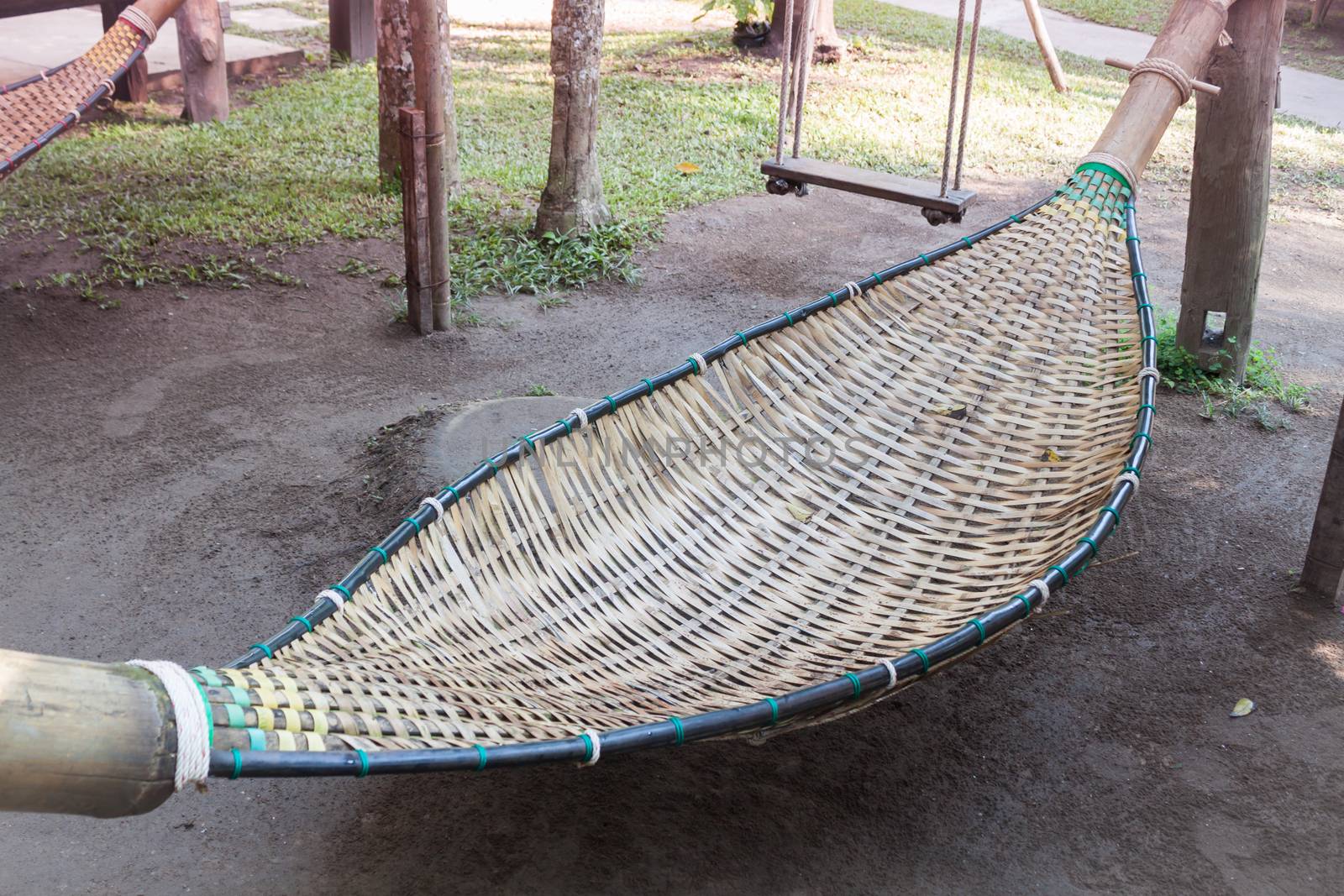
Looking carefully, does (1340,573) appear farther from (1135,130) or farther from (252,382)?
(252,382)

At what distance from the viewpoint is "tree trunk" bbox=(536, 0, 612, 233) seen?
510cm

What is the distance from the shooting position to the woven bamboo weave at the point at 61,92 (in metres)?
4.32

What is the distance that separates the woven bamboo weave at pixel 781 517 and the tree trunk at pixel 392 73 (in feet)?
10.1

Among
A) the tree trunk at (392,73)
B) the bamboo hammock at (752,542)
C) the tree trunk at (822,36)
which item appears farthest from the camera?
the tree trunk at (822,36)

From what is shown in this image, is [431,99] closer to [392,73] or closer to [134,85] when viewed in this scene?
[392,73]

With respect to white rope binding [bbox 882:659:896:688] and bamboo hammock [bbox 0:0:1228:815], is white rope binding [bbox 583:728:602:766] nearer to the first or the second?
bamboo hammock [bbox 0:0:1228:815]

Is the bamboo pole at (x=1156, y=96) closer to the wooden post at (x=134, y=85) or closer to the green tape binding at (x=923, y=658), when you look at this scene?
the green tape binding at (x=923, y=658)

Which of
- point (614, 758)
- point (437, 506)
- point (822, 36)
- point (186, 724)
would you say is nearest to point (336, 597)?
point (437, 506)

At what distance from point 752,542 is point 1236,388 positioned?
8.08 feet

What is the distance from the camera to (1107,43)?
993 cm

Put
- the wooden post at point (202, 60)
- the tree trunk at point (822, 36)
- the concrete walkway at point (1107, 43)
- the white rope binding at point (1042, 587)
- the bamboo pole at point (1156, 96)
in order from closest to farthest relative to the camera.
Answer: the white rope binding at point (1042, 587) < the bamboo pole at point (1156, 96) < the wooden post at point (202, 60) < the concrete walkway at point (1107, 43) < the tree trunk at point (822, 36)

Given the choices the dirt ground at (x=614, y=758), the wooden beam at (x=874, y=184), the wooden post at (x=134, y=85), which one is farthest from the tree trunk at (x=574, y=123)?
the wooden post at (x=134, y=85)

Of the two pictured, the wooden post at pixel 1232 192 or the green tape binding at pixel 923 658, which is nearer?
the green tape binding at pixel 923 658

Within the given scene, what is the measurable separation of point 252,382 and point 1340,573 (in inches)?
141
